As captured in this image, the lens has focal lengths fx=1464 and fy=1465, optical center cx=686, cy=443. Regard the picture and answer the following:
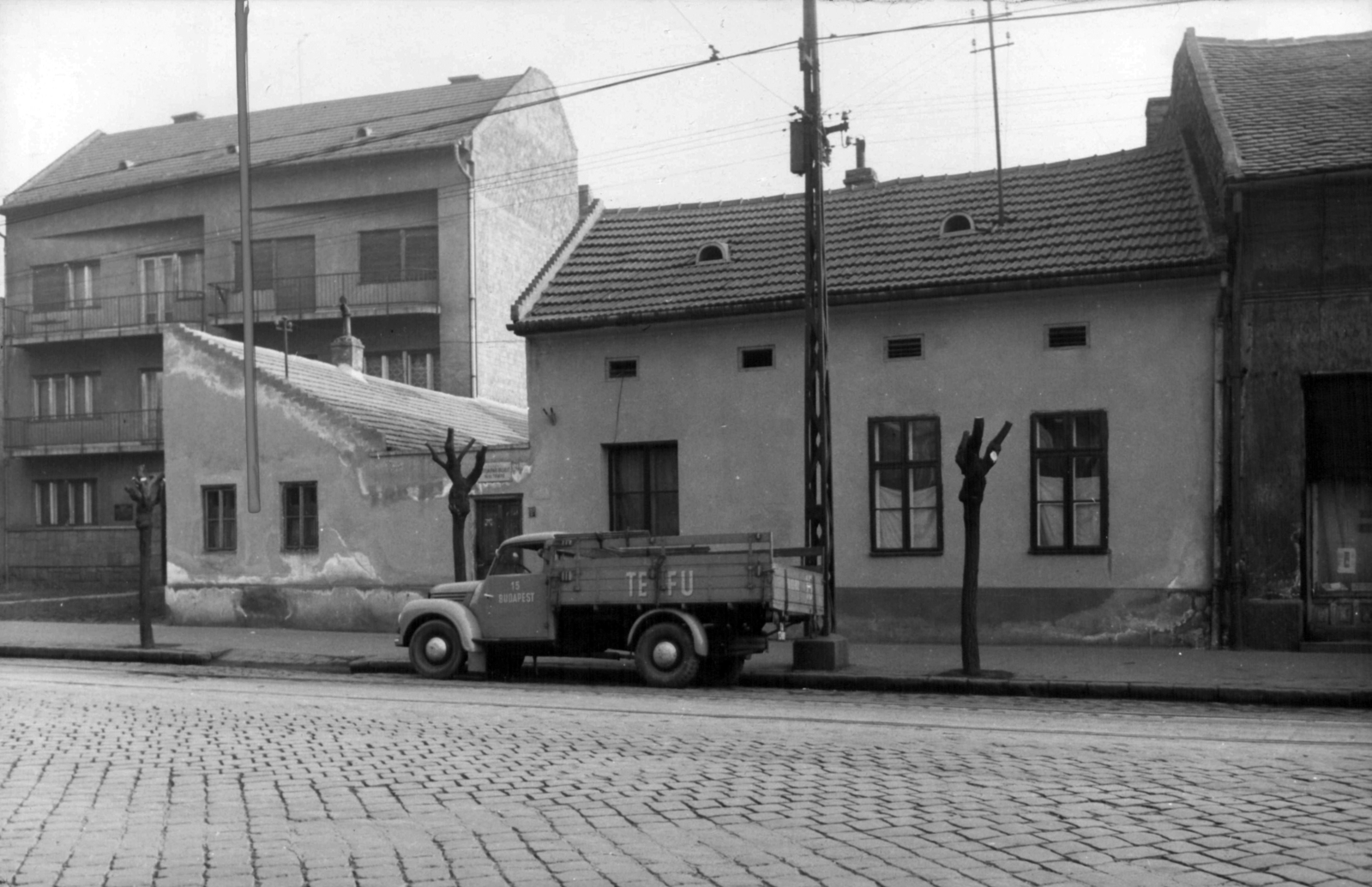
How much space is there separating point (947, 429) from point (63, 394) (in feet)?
102

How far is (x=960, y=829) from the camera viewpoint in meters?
7.00

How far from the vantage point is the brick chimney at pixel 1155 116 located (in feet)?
83.4

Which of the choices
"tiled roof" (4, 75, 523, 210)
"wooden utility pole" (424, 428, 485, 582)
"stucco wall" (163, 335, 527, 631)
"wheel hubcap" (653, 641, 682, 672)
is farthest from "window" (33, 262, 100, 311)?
"wheel hubcap" (653, 641, 682, 672)

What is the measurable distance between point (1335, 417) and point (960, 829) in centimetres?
1421

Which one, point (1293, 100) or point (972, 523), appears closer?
point (972, 523)

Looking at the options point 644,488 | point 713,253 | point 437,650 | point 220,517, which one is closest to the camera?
point 437,650

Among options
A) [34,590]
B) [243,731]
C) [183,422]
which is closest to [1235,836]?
[243,731]

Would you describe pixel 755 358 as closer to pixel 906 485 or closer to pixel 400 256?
pixel 906 485

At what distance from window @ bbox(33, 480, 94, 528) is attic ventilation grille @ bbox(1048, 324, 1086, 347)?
30390 millimetres

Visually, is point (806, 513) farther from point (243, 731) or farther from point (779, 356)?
point (243, 731)

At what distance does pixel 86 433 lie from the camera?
4112 cm

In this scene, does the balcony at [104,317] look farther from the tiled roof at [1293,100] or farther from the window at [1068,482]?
the tiled roof at [1293,100]

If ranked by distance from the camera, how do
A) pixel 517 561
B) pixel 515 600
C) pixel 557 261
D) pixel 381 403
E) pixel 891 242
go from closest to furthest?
pixel 515 600 → pixel 517 561 → pixel 891 242 → pixel 557 261 → pixel 381 403

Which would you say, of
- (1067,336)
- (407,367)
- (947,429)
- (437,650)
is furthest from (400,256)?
(437,650)
